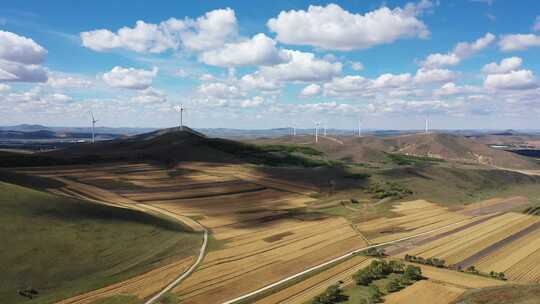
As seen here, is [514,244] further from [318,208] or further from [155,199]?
[155,199]

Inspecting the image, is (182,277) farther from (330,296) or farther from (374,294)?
(374,294)

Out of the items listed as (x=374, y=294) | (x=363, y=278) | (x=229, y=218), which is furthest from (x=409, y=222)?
(x=374, y=294)

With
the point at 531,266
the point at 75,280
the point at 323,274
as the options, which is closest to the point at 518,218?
the point at 531,266

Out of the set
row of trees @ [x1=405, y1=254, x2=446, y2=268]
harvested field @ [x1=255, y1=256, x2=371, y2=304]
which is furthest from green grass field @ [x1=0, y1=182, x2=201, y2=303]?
row of trees @ [x1=405, y1=254, x2=446, y2=268]

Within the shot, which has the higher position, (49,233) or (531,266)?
(49,233)

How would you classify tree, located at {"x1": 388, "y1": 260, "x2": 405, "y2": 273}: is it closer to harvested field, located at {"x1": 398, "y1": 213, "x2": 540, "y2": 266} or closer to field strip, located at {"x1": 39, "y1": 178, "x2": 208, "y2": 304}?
harvested field, located at {"x1": 398, "y1": 213, "x2": 540, "y2": 266}

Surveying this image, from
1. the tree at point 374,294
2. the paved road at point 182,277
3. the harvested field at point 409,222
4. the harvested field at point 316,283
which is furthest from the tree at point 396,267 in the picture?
the paved road at point 182,277

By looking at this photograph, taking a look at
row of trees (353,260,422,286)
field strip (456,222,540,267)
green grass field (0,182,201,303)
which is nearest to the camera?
green grass field (0,182,201,303)
